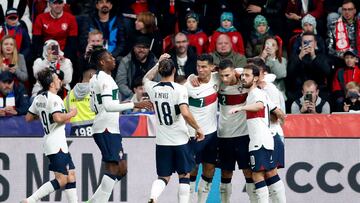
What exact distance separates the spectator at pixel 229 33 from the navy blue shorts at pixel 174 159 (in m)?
5.41

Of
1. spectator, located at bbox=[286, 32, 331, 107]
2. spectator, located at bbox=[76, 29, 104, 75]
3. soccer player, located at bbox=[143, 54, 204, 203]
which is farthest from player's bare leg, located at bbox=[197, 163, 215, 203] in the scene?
spectator, located at bbox=[76, 29, 104, 75]

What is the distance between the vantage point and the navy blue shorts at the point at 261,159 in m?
18.8

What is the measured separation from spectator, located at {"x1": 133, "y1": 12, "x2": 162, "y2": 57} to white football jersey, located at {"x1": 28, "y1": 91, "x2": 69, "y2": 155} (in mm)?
5057

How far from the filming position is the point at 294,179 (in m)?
21.0

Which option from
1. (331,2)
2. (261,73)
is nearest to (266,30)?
(331,2)

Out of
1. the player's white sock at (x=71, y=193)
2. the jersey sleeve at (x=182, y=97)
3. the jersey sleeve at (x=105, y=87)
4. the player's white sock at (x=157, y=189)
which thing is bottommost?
the player's white sock at (x=71, y=193)

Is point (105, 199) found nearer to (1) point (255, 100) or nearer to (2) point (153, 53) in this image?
(1) point (255, 100)

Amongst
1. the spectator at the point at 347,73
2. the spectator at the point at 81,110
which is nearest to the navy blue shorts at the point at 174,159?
the spectator at the point at 81,110

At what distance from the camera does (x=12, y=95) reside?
22812mm

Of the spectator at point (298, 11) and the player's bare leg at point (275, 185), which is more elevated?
the spectator at point (298, 11)

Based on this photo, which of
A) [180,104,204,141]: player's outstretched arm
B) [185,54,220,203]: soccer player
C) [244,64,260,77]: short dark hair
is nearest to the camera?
[180,104,204,141]: player's outstretched arm

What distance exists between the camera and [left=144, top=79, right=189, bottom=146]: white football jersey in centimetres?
1869

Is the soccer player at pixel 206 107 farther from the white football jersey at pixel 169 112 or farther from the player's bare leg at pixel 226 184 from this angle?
the white football jersey at pixel 169 112

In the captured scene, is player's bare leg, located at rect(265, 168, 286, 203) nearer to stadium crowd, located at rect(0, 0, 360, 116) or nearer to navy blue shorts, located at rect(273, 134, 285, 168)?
navy blue shorts, located at rect(273, 134, 285, 168)
